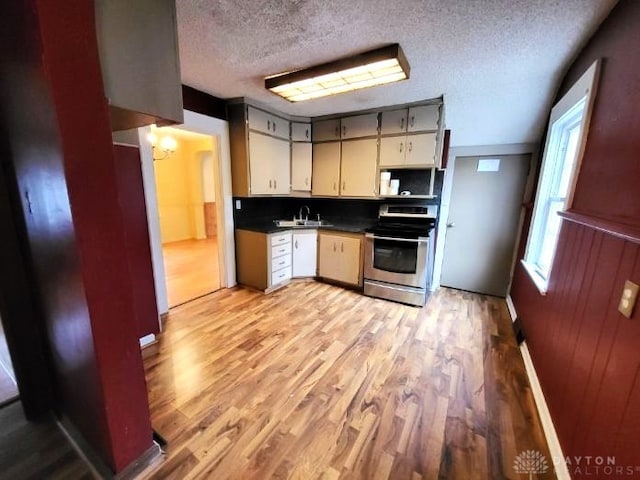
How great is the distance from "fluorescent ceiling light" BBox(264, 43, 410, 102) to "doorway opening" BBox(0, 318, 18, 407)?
2688 mm

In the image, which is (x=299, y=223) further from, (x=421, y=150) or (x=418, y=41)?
(x=418, y=41)

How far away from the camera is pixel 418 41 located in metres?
1.72

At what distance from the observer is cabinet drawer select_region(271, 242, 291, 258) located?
11.0 feet

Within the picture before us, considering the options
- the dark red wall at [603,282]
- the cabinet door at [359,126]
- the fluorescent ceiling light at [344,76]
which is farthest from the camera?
the cabinet door at [359,126]

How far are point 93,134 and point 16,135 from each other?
0.50m

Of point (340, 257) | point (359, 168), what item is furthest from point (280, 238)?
point (359, 168)

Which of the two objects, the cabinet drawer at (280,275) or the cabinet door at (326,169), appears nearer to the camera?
the cabinet drawer at (280,275)

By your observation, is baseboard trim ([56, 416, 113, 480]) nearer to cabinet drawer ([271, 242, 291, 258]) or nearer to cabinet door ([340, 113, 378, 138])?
cabinet drawer ([271, 242, 291, 258])

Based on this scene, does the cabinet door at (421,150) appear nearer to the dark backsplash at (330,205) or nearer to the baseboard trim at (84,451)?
the dark backsplash at (330,205)

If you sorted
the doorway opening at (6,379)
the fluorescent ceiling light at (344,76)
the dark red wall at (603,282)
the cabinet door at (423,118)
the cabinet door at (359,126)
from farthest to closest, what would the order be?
the cabinet door at (359,126)
the cabinet door at (423,118)
the fluorescent ceiling light at (344,76)
the doorway opening at (6,379)
the dark red wall at (603,282)

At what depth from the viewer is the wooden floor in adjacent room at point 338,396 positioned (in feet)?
4.28

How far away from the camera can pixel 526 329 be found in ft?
7.44
